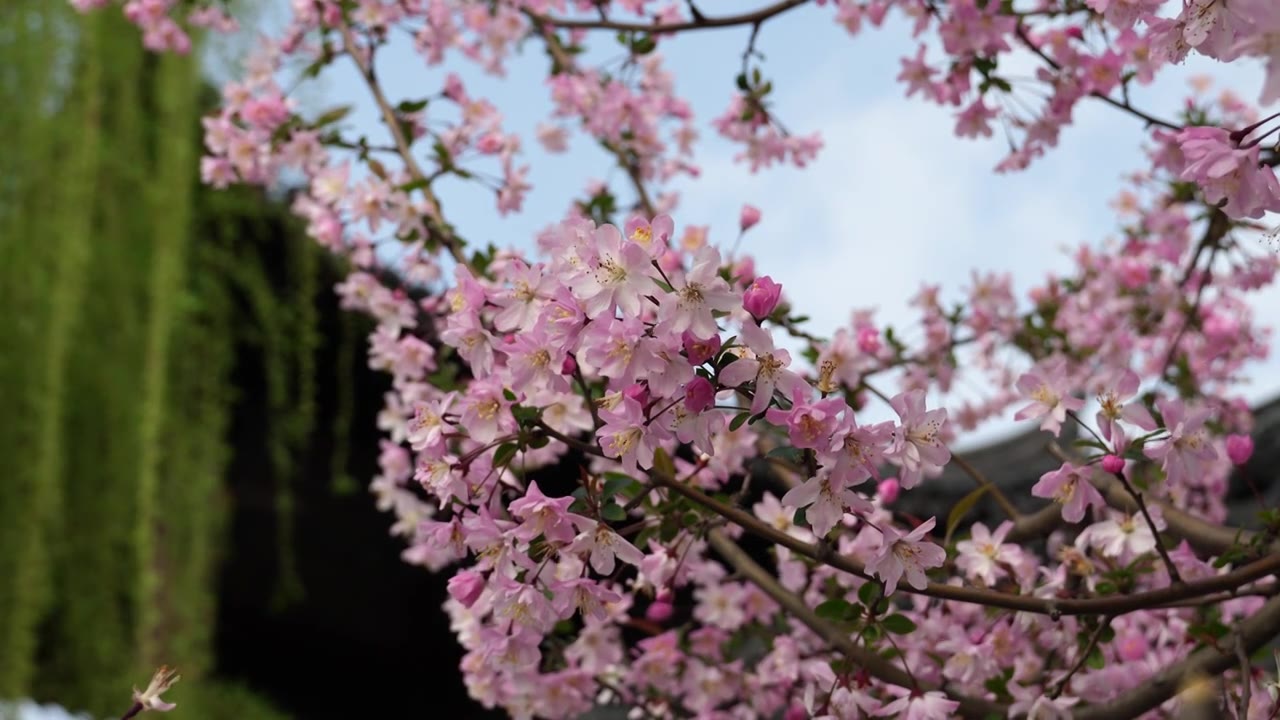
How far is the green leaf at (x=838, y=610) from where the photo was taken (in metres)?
1.02

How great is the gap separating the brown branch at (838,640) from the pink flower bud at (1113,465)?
255 mm

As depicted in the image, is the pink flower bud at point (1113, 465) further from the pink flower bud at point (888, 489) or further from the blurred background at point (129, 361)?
the blurred background at point (129, 361)

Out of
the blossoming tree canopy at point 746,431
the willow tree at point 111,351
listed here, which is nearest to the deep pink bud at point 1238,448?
the blossoming tree canopy at point 746,431

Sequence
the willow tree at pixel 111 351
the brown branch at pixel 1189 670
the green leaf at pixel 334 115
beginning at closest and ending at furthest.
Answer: the brown branch at pixel 1189 670, the green leaf at pixel 334 115, the willow tree at pixel 111 351

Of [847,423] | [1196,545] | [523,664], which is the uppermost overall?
[1196,545]

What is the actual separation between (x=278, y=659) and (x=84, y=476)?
149 cm

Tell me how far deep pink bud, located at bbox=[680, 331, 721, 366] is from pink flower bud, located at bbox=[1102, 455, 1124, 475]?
1.26 ft

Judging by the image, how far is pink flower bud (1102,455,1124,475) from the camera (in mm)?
941

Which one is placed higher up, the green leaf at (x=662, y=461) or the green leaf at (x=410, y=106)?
the green leaf at (x=410, y=106)

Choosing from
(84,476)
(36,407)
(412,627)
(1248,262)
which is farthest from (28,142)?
(1248,262)

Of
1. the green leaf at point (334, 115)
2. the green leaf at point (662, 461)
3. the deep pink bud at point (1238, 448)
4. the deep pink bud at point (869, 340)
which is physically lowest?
the green leaf at point (662, 461)

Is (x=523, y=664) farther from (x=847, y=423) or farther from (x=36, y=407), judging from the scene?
(x=36, y=407)

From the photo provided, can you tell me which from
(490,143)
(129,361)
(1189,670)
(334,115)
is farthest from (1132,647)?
(129,361)

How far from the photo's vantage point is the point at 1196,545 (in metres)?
1.32
